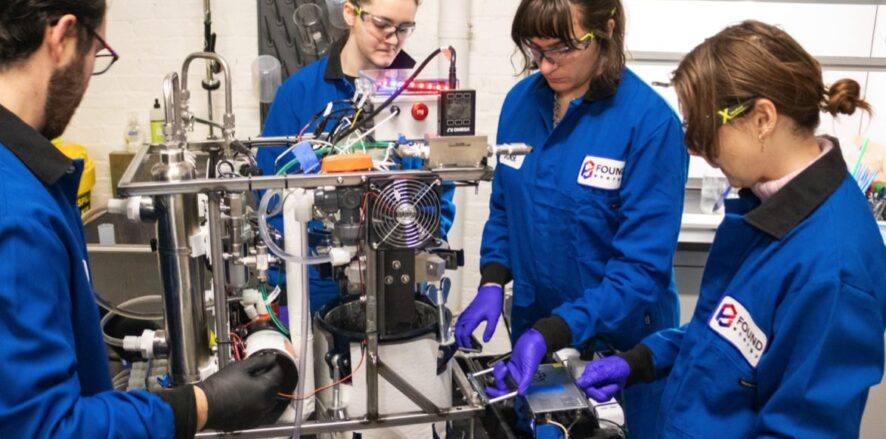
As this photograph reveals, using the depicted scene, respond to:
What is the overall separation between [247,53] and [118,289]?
3.79ft

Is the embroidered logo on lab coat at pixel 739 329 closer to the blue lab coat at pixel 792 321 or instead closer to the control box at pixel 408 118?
the blue lab coat at pixel 792 321

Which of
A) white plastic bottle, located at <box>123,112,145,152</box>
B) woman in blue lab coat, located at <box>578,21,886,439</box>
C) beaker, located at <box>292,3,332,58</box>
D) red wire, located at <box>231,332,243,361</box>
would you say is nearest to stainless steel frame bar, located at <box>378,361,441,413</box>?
red wire, located at <box>231,332,243,361</box>

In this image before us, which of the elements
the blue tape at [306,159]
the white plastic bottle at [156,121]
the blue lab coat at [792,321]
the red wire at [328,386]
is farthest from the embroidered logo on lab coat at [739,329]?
the white plastic bottle at [156,121]

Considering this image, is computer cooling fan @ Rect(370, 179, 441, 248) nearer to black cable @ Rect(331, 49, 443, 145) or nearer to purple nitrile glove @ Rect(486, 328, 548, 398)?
black cable @ Rect(331, 49, 443, 145)

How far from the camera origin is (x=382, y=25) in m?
1.90

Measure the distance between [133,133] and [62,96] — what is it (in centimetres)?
227

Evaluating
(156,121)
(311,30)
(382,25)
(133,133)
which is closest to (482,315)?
(382,25)

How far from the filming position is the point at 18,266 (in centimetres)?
80

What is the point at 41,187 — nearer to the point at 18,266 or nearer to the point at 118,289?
the point at 18,266

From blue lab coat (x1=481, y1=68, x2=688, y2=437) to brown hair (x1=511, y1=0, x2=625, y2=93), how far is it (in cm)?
5

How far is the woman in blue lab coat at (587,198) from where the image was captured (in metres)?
1.48

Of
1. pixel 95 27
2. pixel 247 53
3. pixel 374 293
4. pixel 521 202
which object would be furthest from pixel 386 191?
pixel 247 53

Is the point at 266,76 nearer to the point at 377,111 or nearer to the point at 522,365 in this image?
the point at 377,111

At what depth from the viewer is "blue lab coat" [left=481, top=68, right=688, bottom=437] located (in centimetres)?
149
